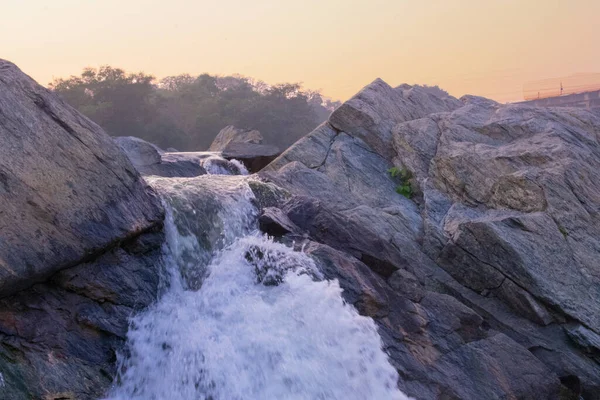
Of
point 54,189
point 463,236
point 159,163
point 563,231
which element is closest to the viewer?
point 54,189

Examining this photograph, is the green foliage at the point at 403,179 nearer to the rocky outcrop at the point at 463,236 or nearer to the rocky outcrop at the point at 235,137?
the rocky outcrop at the point at 463,236

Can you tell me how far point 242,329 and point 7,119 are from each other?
4.24 metres

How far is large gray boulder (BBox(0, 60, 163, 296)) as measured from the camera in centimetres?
674

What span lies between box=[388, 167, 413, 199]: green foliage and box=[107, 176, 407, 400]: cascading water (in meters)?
6.14

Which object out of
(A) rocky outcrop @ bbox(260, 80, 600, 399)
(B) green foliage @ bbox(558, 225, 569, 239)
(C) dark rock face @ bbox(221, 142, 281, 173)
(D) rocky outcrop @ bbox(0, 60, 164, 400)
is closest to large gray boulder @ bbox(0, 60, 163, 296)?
(D) rocky outcrop @ bbox(0, 60, 164, 400)

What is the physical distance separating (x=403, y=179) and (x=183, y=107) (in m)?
35.1

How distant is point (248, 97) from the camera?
47531mm

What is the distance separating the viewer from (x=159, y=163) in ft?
57.3

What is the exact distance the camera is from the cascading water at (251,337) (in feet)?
23.3

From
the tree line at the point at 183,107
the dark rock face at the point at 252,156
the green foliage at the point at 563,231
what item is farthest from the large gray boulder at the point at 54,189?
the tree line at the point at 183,107

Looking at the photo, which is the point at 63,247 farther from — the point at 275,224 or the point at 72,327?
the point at 275,224

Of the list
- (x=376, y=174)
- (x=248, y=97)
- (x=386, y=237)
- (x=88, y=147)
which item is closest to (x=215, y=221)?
(x=88, y=147)

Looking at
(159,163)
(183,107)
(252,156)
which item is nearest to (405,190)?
(252,156)

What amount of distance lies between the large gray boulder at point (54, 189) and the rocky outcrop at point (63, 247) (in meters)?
0.01
